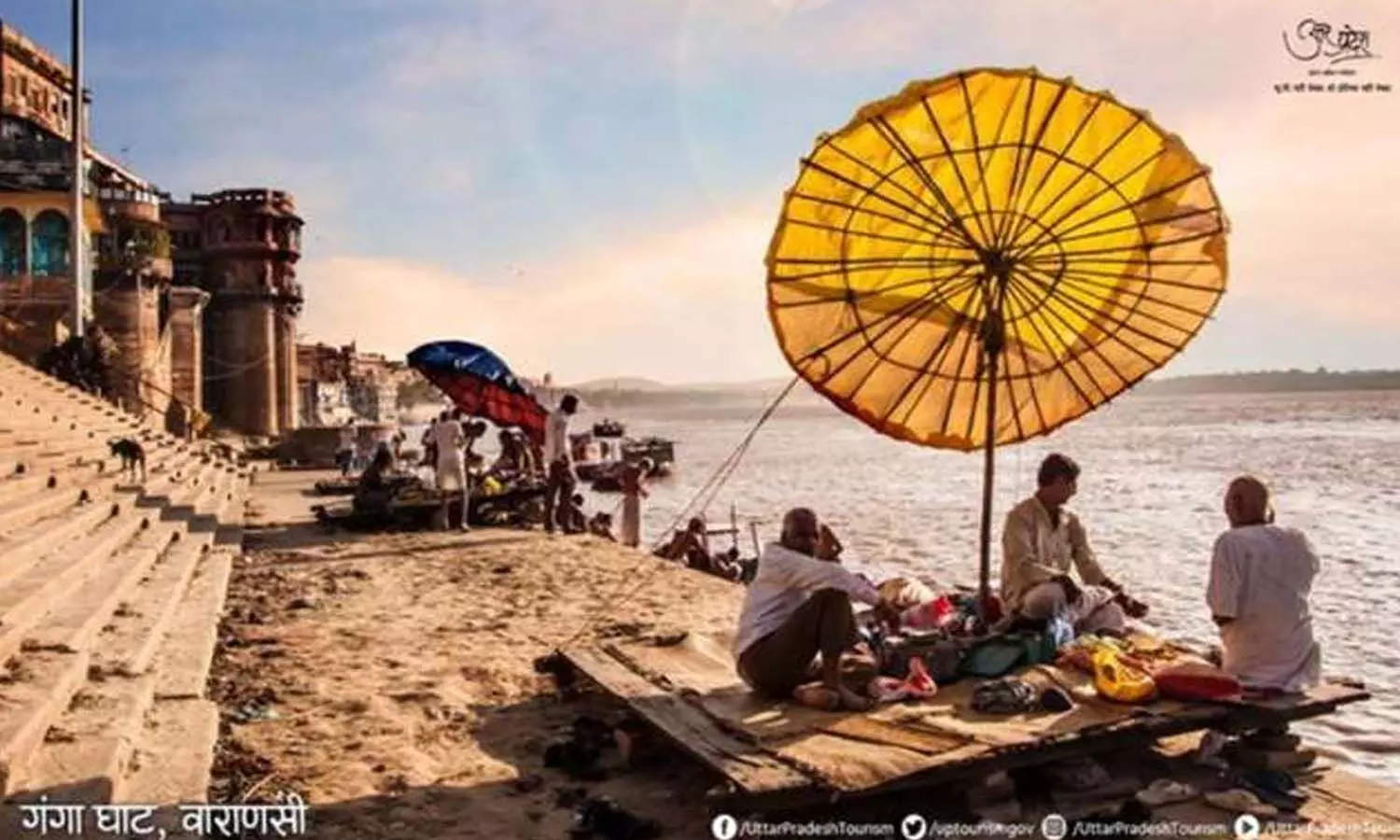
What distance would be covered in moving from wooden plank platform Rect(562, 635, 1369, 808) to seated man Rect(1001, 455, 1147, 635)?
505 millimetres

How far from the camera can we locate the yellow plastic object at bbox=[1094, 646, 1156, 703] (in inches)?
207

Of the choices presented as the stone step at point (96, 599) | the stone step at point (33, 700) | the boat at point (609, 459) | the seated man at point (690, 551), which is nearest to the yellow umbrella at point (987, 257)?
the stone step at point (33, 700)

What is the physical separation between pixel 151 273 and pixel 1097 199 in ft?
133

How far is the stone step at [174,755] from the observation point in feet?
15.2

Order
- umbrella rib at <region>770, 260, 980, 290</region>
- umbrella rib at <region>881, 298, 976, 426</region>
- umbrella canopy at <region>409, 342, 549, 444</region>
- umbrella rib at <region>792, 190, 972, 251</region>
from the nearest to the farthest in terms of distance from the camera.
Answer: umbrella rib at <region>792, 190, 972, 251</region> < umbrella rib at <region>770, 260, 980, 290</region> < umbrella rib at <region>881, 298, 976, 426</region> < umbrella canopy at <region>409, 342, 549, 444</region>

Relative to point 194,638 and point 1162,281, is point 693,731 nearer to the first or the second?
point 1162,281

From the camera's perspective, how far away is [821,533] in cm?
581

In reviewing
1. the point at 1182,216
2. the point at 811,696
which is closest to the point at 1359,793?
the point at 811,696

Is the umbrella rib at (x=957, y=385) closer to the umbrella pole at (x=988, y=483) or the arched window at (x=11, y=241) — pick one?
the umbrella pole at (x=988, y=483)

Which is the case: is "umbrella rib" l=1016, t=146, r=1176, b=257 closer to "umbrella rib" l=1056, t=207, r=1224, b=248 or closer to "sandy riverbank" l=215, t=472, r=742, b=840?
"umbrella rib" l=1056, t=207, r=1224, b=248

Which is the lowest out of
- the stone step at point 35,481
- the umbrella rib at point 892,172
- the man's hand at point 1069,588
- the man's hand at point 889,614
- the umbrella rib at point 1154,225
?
the man's hand at point 889,614

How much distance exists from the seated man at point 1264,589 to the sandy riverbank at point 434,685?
0.67m

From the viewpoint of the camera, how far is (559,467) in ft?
50.3

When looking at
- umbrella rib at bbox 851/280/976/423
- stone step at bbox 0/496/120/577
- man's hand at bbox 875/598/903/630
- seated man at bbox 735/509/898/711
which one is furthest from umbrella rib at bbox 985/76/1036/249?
stone step at bbox 0/496/120/577
